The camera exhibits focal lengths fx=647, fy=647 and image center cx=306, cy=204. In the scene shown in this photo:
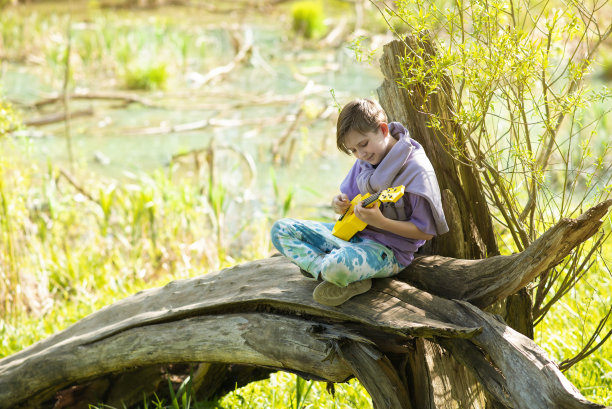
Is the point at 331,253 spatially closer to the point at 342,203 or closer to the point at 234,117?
the point at 342,203

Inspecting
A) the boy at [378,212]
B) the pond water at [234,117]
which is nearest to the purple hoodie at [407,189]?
the boy at [378,212]

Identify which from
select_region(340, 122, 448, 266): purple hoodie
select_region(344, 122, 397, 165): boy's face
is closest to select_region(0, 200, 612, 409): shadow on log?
select_region(340, 122, 448, 266): purple hoodie

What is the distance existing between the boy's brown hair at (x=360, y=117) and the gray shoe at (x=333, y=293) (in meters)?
0.57

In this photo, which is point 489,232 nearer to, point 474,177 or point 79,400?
point 474,177

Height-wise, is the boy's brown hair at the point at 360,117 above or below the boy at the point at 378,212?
above

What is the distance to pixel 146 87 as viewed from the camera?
10562 mm

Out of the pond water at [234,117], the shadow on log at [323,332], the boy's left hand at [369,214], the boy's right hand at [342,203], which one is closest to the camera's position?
the shadow on log at [323,332]

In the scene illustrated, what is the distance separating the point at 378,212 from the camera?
2365mm

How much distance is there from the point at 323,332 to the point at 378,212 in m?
0.51

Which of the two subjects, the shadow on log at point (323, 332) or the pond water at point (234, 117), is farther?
the pond water at point (234, 117)

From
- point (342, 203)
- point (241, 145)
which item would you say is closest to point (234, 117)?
point (241, 145)

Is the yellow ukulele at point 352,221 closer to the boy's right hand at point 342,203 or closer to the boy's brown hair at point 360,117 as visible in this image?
the boy's right hand at point 342,203

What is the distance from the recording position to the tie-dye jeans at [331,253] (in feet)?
7.83

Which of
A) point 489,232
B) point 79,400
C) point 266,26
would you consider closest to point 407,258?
point 489,232
